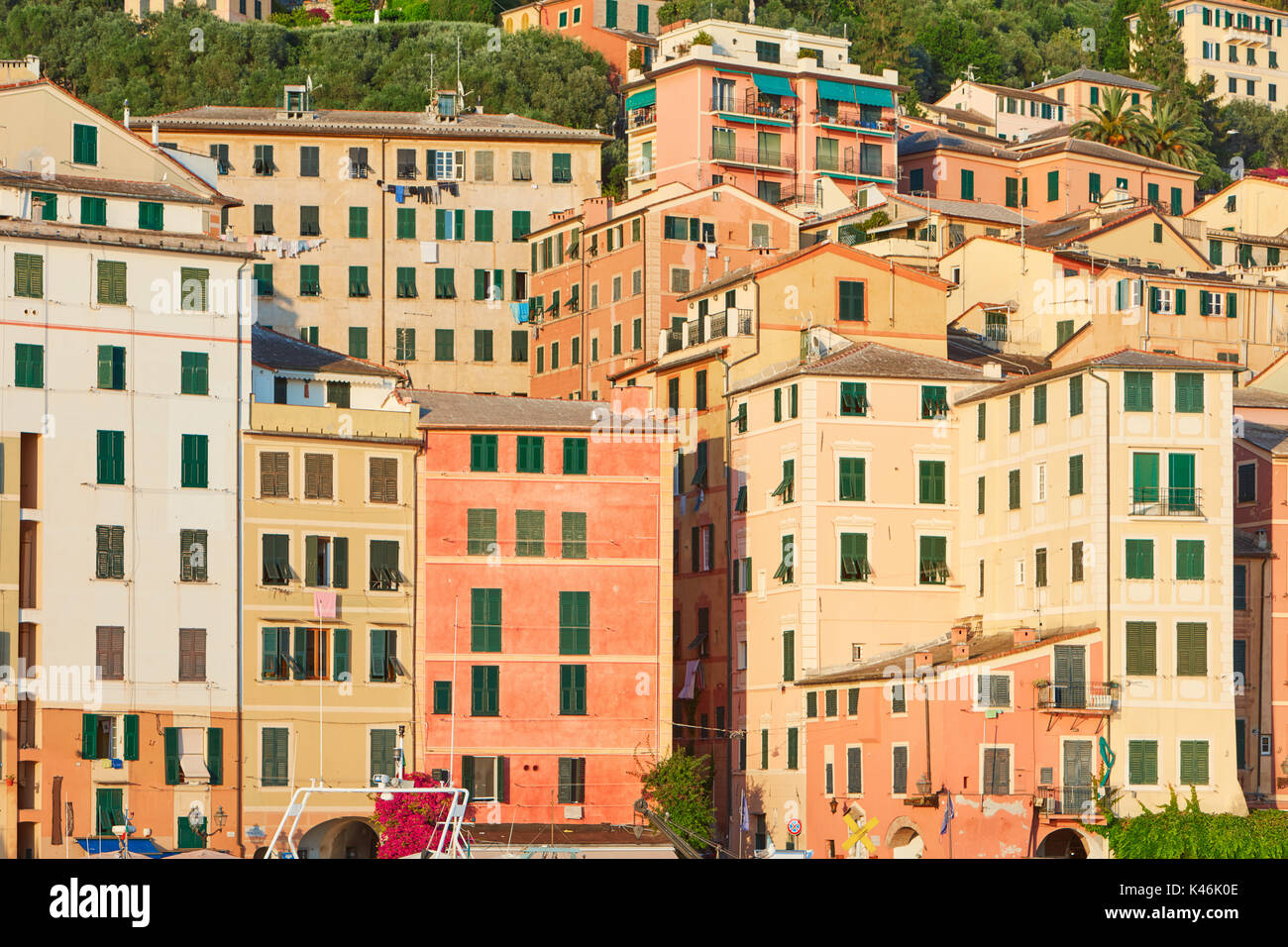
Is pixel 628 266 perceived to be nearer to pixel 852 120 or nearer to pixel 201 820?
pixel 852 120

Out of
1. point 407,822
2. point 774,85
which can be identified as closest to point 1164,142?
point 774,85

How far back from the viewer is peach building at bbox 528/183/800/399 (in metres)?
102

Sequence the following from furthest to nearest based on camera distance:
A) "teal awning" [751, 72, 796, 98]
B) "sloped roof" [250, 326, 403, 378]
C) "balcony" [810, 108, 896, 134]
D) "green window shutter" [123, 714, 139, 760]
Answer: "balcony" [810, 108, 896, 134]
"teal awning" [751, 72, 796, 98]
"sloped roof" [250, 326, 403, 378]
"green window shutter" [123, 714, 139, 760]

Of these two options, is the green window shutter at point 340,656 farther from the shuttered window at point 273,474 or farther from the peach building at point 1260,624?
the peach building at point 1260,624

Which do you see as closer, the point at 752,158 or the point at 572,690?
the point at 572,690

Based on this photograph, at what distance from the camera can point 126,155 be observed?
82.8 metres

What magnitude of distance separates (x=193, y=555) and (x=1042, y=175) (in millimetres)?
69512

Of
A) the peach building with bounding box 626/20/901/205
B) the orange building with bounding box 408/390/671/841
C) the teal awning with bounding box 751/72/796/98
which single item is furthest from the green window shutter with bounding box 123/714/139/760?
the teal awning with bounding box 751/72/796/98

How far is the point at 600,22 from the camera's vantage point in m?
160

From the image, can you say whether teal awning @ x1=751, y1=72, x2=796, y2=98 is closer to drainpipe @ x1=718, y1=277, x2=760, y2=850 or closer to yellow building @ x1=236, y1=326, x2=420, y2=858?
drainpipe @ x1=718, y1=277, x2=760, y2=850

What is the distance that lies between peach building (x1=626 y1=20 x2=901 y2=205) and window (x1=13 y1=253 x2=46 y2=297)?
47.4m

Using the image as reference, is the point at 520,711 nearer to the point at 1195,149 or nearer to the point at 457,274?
the point at 457,274

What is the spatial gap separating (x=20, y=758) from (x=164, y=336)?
15.3 meters
